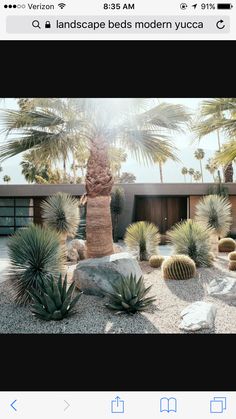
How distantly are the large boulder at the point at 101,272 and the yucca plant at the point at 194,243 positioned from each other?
124 inches

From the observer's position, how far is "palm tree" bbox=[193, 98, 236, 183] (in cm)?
727

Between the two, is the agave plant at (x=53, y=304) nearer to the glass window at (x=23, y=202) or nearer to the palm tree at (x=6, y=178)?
the glass window at (x=23, y=202)

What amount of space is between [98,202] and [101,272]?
2.13 m

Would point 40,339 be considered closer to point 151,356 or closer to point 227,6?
point 151,356

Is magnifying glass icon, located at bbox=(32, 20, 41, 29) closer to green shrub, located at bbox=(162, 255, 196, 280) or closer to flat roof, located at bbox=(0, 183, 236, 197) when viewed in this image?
green shrub, located at bbox=(162, 255, 196, 280)

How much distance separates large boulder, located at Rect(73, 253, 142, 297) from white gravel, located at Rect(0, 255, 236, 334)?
20 centimetres

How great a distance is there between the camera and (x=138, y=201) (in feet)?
66.6

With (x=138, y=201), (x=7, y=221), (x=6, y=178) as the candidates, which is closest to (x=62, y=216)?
(x=138, y=201)

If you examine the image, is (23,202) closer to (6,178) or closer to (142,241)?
(142,241)

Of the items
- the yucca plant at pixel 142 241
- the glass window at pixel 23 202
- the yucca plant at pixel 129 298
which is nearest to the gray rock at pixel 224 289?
the yucca plant at pixel 129 298

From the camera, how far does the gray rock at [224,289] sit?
6871 millimetres

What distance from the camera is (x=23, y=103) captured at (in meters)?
7.56

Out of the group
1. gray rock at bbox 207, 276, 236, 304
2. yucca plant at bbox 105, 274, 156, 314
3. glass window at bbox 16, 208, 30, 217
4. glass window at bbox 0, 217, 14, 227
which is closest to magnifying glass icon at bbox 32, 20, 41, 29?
yucca plant at bbox 105, 274, 156, 314
